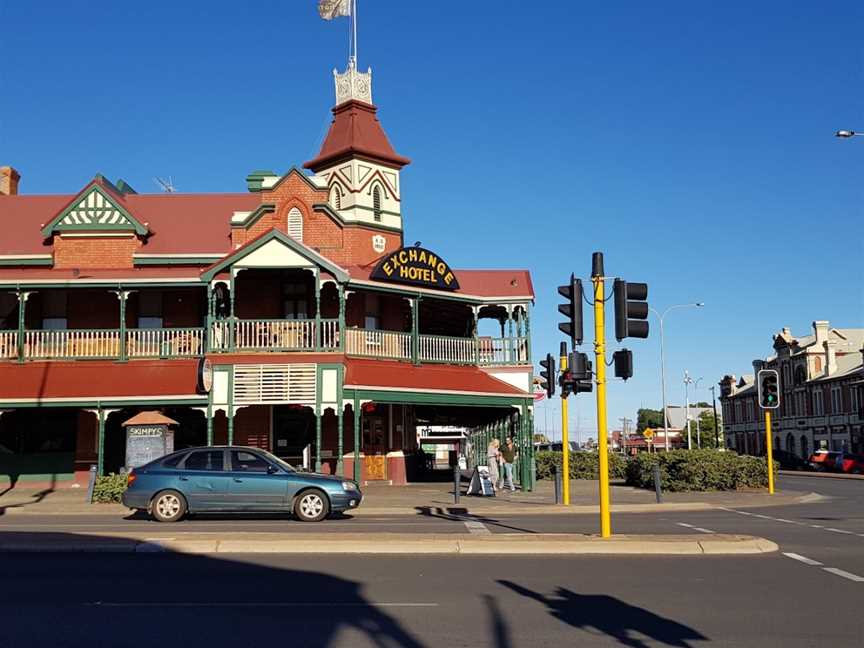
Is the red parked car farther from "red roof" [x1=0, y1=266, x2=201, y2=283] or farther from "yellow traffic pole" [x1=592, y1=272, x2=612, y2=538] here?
"yellow traffic pole" [x1=592, y1=272, x2=612, y2=538]

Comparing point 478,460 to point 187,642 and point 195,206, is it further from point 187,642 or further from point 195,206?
point 187,642

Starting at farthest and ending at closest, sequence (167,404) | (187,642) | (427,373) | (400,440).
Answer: (400,440), (427,373), (167,404), (187,642)

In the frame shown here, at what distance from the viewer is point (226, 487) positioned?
18.4 m

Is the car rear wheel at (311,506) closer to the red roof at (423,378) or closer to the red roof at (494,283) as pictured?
the red roof at (423,378)

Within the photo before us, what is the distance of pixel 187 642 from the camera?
759 centimetres

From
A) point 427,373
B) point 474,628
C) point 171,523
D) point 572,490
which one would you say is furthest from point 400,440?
point 474,628

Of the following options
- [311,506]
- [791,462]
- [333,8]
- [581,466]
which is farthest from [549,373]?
[791,462]

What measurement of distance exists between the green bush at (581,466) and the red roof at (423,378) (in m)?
9.56

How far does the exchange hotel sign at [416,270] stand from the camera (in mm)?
29156

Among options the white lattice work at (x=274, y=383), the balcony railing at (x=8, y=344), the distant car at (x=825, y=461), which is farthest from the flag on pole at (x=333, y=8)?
the distant car at (x=825, y=461)

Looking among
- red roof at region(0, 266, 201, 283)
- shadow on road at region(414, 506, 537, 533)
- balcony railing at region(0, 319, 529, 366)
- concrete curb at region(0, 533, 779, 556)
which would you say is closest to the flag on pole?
red roof at region(0, 266, 201, 283)

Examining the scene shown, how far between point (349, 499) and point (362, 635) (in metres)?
11.2

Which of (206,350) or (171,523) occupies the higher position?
(206,350)

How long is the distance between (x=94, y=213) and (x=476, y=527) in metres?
19.7
